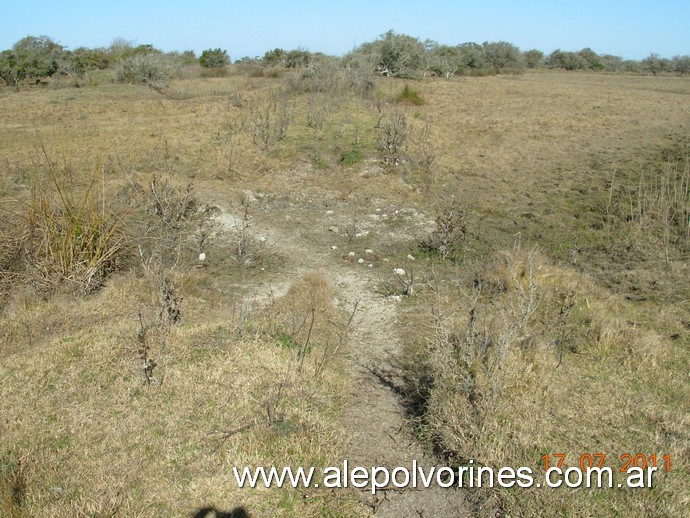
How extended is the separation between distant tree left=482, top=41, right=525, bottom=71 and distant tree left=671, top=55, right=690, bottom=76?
391 inches

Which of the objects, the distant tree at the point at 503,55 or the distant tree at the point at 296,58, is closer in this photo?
the distant tree at the point at 296,58

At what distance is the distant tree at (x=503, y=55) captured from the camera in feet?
122

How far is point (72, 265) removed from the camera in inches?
217

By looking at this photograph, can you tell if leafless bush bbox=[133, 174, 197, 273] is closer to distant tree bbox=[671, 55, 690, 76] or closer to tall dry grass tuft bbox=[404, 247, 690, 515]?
tall dry grass tuft bbox=[404, 247, 690, 515]

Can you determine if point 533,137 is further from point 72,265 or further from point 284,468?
point 284,468

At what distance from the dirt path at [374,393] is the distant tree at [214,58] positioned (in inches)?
1052

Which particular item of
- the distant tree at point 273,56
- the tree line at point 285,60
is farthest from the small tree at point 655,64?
the distant tree at point 273,56

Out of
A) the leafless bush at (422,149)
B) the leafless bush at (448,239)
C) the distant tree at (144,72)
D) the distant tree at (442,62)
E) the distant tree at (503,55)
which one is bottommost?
the leafless bush at (448,239)

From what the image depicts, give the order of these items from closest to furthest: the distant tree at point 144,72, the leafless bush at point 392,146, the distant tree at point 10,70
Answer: the leafless bush at point 392,146
the distant tree at point 144,72
the distant tree at point 10,70

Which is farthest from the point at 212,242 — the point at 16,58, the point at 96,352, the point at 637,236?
the point at 16,58

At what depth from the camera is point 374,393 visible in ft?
14.0

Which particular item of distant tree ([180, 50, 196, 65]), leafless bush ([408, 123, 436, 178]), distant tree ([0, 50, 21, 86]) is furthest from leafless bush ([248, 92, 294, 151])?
distant tree ([180, 50, 196, 65])

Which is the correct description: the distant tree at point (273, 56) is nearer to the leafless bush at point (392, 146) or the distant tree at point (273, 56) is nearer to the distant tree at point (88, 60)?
the distant tree at point (88, 60)

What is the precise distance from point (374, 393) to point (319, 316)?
1.36 m
